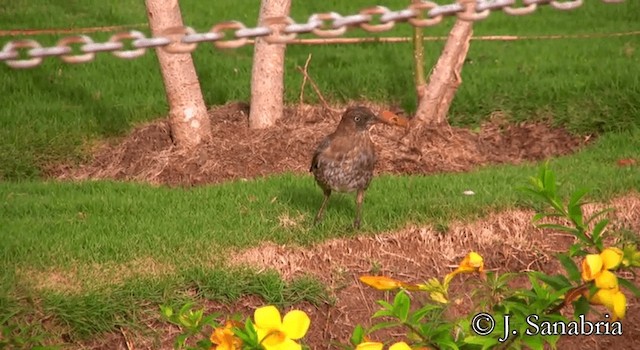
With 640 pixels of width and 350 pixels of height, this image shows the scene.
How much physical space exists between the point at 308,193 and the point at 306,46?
438 cm

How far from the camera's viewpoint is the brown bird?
759 centimetres

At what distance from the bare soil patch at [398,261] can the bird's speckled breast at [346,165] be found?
44 centimetres

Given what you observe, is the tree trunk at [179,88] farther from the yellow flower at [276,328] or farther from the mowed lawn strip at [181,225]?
the yellow flower at [276,328]

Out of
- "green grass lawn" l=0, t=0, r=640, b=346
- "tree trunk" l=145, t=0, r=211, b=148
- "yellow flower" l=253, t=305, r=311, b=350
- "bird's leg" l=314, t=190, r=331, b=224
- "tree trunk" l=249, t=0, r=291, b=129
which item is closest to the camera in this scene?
"yellow flower" l=253, t=305, r=311, b=350

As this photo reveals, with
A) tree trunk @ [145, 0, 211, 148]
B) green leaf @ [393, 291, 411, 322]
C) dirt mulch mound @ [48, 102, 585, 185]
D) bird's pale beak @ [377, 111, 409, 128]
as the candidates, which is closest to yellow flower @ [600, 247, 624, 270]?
green leaf @ [393, 291, 411, 322]

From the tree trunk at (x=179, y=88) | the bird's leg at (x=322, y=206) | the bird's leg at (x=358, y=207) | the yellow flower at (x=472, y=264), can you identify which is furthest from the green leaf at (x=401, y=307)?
the tree trunk at (x=179, y=88)

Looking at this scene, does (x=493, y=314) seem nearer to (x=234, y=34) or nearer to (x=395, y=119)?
(x=234, y=34)

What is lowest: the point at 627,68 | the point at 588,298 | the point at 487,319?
the point at 627,68

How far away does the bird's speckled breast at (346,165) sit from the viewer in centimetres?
759

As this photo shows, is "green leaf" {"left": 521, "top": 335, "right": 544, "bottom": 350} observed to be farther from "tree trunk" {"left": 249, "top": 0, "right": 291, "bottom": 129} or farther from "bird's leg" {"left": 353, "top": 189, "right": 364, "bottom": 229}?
"tree trunk" {"left": 249, "top": 0, "right": 291, "bottom": 129}

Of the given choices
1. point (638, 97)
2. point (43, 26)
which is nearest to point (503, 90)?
point (638, 97)

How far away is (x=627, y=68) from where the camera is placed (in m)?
11.3

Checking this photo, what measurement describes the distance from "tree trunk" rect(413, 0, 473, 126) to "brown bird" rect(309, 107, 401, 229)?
6.78 ft

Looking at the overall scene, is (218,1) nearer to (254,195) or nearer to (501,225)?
(254,195)
